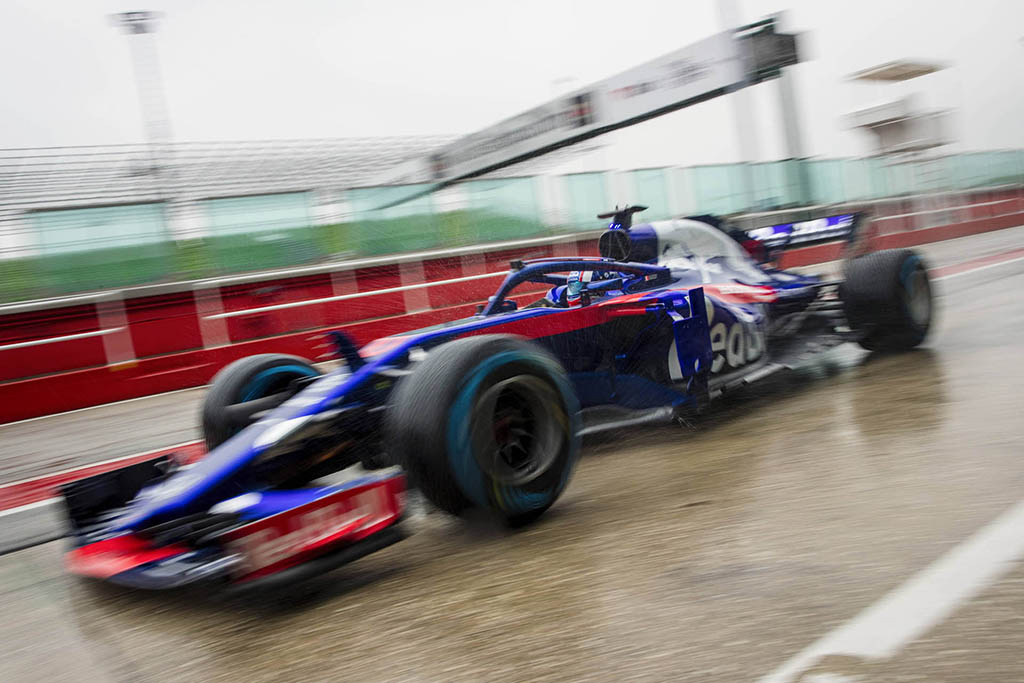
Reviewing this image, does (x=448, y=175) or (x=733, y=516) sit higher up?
(x=448, y=175)

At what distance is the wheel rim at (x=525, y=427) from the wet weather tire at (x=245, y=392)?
104 centimetres

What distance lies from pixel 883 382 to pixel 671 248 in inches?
49.8

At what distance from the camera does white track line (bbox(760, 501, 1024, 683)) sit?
5.31 feet

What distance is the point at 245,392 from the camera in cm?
351

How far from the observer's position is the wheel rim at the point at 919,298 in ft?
16.1

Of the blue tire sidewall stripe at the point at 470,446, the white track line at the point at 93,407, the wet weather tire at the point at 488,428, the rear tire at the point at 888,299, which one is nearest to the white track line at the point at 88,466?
the wet weather tire at the point at 488,428

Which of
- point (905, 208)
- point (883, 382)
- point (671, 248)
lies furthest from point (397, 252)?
point (905, 208)

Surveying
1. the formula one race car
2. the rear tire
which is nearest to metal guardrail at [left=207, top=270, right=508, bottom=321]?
the formula one race car

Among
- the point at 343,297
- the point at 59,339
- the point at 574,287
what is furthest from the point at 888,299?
the point at 59,339

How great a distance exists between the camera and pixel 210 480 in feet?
8.26

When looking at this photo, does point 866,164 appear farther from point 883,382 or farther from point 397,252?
point 883,382

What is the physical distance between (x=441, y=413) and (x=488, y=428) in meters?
0.18

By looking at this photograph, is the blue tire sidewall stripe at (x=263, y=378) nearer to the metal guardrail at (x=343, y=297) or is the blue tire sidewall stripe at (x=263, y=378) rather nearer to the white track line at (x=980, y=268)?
the metal guardrail at (x=343, y=297)

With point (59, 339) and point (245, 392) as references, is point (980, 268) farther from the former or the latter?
point (59, 339)
